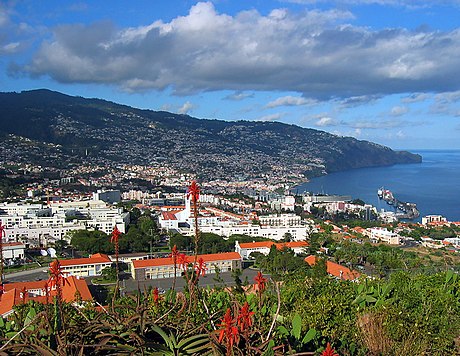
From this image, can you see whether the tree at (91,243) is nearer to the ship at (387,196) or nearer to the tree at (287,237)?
the tree at (287,237)

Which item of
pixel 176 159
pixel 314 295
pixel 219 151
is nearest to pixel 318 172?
pixel 219 151

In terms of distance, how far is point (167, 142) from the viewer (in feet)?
238

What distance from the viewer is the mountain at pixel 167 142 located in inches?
2301

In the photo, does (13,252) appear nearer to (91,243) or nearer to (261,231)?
(91,243)

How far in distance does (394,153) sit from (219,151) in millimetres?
43003

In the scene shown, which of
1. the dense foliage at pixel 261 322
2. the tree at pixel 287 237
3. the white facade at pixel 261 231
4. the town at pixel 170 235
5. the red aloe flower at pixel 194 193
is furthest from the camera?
the white facade at pixel 261 231

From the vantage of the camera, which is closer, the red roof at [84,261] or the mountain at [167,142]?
the red roof at [84,261]

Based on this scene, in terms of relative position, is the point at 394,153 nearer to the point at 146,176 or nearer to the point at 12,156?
the point at 146,176

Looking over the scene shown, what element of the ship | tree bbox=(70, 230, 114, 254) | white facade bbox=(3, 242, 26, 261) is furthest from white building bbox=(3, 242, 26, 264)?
the ship

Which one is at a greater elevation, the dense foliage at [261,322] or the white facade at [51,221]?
the dense foliage at [261,322]

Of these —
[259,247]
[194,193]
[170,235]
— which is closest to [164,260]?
[259,247]

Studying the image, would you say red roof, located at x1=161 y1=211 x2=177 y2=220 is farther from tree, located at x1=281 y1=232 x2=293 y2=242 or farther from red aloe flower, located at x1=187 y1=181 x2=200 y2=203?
red aloe flower, located at x1=187 y1=181 x2=200 y2=203

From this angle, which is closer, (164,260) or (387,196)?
(164,260)

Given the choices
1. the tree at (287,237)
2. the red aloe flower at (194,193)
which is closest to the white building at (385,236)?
the tree at (287,237)
